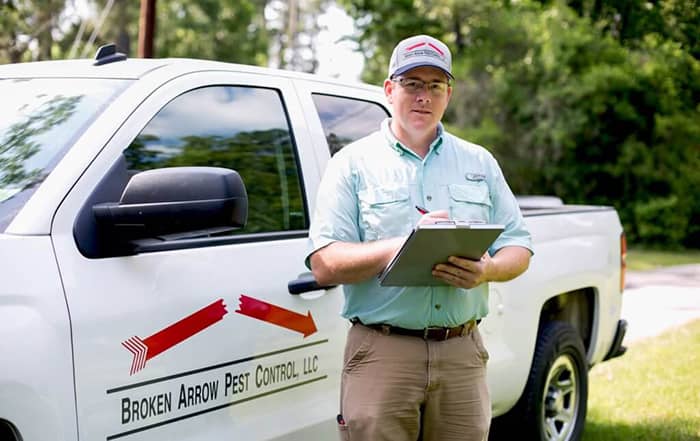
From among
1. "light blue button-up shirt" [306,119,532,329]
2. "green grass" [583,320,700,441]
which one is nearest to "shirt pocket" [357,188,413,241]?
"light blue button-up shirt" [306,119,532,329]

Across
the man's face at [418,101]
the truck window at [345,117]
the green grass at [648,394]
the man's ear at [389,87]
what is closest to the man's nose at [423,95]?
the man's face at [418,101]

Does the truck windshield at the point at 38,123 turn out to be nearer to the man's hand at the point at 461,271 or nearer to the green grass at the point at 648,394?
the man's hand at the point at 461,271

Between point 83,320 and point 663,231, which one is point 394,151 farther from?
point 663,231

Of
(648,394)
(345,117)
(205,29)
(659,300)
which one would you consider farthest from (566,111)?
(345,117)

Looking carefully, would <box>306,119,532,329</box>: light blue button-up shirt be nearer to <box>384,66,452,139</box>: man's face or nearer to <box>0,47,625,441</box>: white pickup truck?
→ <box>384,66,452,139</box>: man's face

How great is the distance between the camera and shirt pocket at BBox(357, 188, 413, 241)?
2861 millimetres

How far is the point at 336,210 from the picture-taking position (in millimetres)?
2863

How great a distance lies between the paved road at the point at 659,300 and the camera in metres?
9.95

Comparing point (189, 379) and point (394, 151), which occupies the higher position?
point (394, 151)

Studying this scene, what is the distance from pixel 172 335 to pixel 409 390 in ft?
2.54

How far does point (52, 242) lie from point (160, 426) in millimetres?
648

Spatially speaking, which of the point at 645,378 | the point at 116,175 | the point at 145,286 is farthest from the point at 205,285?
the point at 645,378

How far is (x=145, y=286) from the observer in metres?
2.65

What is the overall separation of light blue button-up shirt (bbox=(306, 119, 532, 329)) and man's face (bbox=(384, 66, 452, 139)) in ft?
0.21
